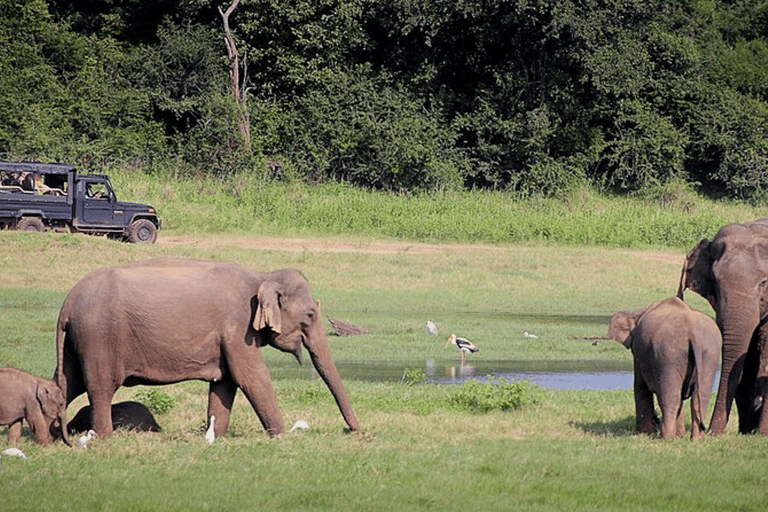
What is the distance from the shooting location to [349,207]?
1539 inches

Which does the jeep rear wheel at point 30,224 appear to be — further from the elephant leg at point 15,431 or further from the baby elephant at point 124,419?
the elephant leg at point 15,431

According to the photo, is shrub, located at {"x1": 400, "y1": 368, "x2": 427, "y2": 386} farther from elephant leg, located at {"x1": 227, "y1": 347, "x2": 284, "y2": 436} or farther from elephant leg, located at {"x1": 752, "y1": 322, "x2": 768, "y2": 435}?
elephant leg, located at {"x1": 752, "y1": 322, "x2": 768, "y2": 435}

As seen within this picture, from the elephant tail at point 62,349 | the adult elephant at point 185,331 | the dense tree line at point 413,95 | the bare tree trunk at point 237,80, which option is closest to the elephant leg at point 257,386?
the adult elephant at point 185,331

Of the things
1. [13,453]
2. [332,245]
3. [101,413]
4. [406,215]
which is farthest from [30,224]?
[13,453]

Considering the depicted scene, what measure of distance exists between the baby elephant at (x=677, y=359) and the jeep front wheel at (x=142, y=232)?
2272cm

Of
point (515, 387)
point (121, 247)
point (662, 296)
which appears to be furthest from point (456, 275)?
point (515, 387)

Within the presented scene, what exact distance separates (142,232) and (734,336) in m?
23.8

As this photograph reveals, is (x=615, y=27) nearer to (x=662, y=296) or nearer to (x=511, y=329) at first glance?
(x=662, y=296)

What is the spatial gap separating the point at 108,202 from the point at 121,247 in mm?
4218

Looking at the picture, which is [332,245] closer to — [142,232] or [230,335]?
[142,232]

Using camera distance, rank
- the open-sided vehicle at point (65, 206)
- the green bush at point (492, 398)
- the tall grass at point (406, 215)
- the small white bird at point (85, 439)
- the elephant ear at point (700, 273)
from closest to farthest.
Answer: the small white bird at point (85, 439) < the elephant ear at point (700, 273) < the green bush at point (492, 398) < the open-sided vehicle at point (65, 206) < the tall grass at point (406, 215)

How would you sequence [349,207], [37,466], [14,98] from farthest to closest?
[14,98] < [349,207] < [37,466]

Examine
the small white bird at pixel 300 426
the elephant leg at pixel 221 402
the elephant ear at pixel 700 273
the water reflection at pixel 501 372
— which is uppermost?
the elephant ear at pixel 700 273

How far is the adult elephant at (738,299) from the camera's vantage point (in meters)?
13.4
